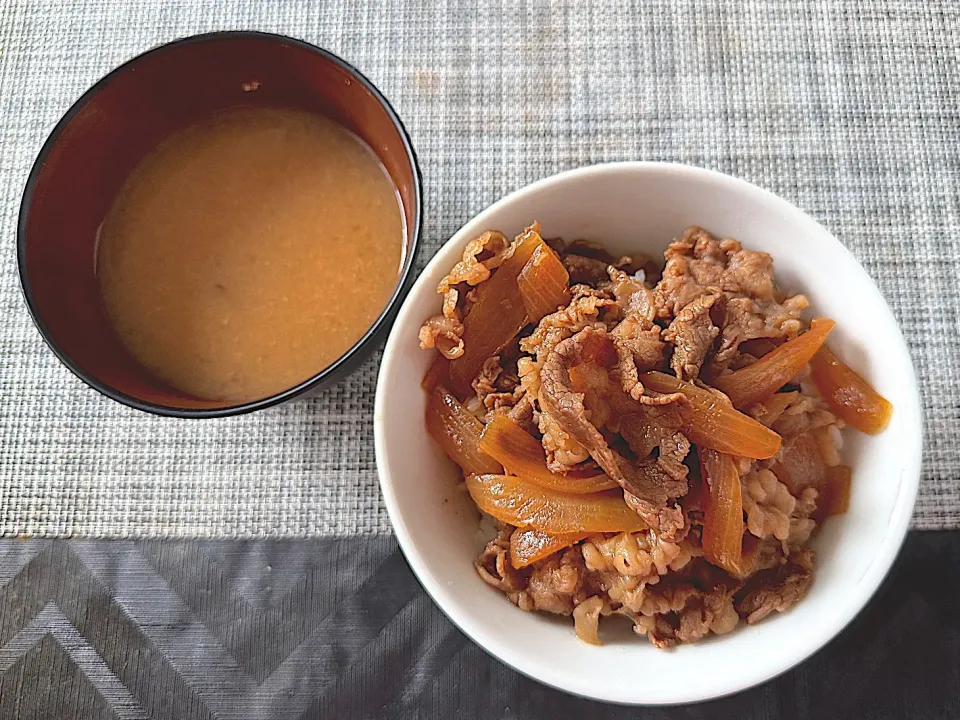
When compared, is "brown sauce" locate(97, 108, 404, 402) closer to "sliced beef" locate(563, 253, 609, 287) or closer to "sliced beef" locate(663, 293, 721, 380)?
"sliced beef" locate(563, 253, 609, 287)

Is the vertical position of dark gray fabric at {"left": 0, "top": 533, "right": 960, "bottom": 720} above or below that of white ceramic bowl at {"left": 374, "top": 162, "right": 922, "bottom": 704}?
below

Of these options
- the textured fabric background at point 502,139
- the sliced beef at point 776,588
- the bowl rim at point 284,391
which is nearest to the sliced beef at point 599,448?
the sliced beef at point 776,588

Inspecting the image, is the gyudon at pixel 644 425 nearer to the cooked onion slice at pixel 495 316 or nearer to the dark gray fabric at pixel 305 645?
the cooked onion slice at pixel 495 316

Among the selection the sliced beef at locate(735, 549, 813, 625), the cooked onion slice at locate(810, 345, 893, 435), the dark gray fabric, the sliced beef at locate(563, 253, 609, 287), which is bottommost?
the dark gray fabric

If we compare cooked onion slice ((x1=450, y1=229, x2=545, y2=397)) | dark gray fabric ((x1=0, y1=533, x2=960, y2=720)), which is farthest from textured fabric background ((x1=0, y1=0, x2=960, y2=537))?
cooked onion slice ((x1=450, y1=229, x2=545, y2=397))

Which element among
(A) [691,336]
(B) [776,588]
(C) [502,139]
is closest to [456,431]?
(A) [691,336]
